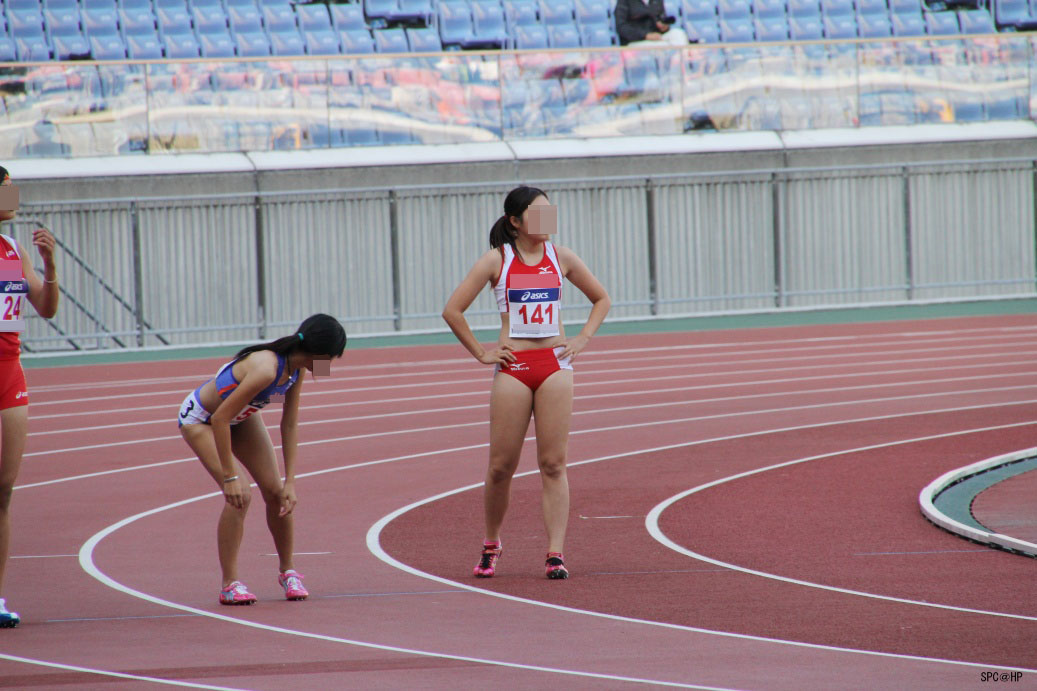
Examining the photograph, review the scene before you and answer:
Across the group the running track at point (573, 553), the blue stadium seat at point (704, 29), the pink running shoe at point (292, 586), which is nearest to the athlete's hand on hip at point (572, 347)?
the running track at point (573, 553)

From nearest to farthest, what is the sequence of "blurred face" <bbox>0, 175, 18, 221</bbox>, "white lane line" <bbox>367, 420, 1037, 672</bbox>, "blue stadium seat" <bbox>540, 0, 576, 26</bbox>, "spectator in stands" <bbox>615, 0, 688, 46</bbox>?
"white lane line" <bbox>367, 420, 1037, 672</bbox> → "blurred face" <bbox>0, 175, 18, 221</bbox> → "spectator in stands" <bbox>615, 0, 688, 46</bbox> → "blue stadium seat" <bbox>540, 0, 576, 26</bbox>

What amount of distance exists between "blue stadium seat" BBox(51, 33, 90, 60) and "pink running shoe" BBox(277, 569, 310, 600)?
19701 mm

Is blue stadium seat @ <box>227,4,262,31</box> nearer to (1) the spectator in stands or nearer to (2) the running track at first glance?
(1) the spectator in stands

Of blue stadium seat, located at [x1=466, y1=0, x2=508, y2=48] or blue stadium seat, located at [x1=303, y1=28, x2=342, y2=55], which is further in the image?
blue stadium seat, located at [x1=466, y1=0, x2=508, y2=48]

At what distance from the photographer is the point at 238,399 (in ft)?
21.4

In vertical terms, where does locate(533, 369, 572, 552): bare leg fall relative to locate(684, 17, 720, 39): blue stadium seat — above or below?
below

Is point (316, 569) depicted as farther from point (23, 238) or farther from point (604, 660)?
point (23, 238)

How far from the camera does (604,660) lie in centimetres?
563

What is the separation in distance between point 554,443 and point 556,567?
60 cm

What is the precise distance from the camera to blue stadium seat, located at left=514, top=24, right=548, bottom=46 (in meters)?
26.1

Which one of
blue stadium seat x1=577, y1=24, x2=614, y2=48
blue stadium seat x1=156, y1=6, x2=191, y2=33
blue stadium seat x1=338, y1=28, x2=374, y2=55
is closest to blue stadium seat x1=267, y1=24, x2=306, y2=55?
blue stadium seat x1=338, y1=28, x2=374, y2=55

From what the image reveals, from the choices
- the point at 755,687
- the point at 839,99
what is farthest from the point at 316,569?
the point at 839,99

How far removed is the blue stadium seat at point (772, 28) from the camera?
27.1 metres

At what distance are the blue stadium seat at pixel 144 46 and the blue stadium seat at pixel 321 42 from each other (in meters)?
2.47
